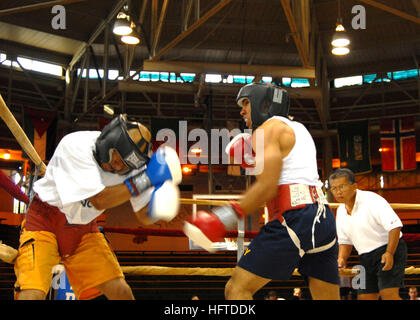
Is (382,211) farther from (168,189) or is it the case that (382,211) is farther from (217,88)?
(217,88)

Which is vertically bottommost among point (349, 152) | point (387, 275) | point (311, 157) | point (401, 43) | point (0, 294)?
point (0, 294)

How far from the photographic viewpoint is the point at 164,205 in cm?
214

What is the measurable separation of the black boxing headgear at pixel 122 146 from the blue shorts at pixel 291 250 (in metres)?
0.66

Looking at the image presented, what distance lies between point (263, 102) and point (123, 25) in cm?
577

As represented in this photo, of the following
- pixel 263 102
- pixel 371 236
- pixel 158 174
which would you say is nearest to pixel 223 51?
pixel 371 236

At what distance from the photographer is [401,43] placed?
13203mm

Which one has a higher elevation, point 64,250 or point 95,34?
point 95,34

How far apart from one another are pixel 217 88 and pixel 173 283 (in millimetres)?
4825

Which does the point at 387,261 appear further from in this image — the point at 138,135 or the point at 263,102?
the point at 138,135

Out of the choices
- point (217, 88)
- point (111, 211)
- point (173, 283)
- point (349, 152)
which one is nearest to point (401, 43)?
point (349, 152)

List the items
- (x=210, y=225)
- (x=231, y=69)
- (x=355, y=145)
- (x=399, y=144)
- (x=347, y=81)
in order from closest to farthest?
(x=210, y=225) → (x=231, y=69) → (x=399, y=144) → (x=355, y=145) → (x=347, y=81)

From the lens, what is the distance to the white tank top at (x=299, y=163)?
239 cm

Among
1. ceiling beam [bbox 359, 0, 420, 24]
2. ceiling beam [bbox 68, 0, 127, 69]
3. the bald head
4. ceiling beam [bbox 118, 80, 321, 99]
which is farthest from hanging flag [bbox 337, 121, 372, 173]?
the bald head

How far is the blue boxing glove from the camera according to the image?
92.2 inches
